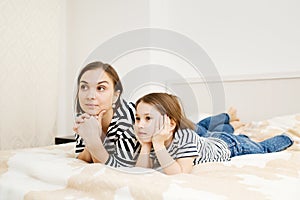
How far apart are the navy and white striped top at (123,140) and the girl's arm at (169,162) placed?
0.10 m

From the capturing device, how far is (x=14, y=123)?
7.84 ft

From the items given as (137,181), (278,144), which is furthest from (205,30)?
(137,181)

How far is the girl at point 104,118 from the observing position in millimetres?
994

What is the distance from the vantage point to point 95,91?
981mm

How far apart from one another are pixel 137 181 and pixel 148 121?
A: 0.23m

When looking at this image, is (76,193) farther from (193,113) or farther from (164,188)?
(193,113)

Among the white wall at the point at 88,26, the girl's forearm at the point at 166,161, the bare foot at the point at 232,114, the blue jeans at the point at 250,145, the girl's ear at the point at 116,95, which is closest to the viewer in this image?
the girl's forearm at the point at 166,161

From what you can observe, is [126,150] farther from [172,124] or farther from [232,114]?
[232,114]

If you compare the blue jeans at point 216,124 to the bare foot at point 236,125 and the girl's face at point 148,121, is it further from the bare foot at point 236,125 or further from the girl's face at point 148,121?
the girl's face at point 148,121

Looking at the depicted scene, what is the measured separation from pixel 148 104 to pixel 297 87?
1.44m

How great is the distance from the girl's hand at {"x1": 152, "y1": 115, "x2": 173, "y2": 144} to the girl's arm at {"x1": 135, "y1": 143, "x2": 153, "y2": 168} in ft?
0.15

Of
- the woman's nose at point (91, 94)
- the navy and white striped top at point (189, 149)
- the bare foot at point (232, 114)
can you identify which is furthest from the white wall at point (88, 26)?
the woman's nose at point (91, 94)

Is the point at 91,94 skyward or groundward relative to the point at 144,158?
skyward

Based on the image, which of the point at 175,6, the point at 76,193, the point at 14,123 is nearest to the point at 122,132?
the point at 76,193
